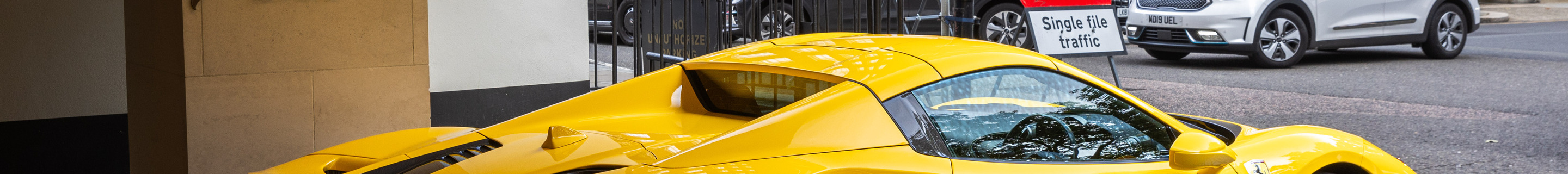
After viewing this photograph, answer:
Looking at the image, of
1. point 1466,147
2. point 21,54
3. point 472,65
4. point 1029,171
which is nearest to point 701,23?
point 472,65

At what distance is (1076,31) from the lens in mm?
6355

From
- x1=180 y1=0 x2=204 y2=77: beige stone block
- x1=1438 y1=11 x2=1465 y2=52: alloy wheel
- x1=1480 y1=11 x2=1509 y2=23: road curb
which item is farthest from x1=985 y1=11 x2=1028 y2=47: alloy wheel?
x1=1480 y1=11 x2=1509 y2=23: road curb

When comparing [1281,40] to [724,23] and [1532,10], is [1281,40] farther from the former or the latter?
[1532,10]

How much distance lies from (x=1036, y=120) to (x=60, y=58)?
368cm

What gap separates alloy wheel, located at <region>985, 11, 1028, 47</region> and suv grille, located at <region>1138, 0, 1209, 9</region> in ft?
3.36

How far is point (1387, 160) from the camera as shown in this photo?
9.91 feet

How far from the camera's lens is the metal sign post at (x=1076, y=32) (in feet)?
20.4

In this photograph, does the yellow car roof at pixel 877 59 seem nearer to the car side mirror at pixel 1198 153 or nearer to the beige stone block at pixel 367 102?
the car side mirror at pixel 1198 153

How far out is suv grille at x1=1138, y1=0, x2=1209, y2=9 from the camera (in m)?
8.41

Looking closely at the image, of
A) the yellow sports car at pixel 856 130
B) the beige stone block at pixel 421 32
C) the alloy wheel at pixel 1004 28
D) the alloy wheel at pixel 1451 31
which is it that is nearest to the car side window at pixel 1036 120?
the yellow sports car at pixel 856 130

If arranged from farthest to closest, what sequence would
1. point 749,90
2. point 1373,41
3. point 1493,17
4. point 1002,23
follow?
point 1493,17 < point 1373,41 < point 1002,23 < point 749,90

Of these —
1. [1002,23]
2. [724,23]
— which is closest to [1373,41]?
[1002,23]

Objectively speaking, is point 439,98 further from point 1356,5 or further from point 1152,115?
point 1356,5

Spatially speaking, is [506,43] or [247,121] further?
[506,43]
